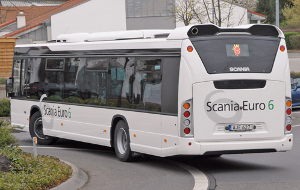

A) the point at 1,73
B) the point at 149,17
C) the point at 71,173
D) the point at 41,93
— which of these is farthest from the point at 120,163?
the point at 149,17

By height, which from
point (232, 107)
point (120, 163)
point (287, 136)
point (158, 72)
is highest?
point (158, 72)

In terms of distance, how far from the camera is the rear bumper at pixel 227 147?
9320 mm

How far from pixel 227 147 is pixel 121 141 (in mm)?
2854

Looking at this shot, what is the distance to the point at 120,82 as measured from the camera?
448 inches

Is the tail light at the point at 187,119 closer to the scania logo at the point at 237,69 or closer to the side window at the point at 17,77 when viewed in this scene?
the scania logo at the point at 237,69

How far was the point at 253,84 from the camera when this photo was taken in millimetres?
9602

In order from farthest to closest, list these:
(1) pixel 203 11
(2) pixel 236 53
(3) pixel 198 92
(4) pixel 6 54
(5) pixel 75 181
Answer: (4) pixel 6 54 < (1) pixel 203 11 < (2) pixel 236 53 < (3) pixel 198 92 < (5) pixel 75 181

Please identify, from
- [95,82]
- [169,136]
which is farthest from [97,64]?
[169,136]

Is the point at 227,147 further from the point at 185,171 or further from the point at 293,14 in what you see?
the point at 293,14

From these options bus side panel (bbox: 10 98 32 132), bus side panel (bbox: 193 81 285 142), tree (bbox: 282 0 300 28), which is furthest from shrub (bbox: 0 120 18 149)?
tree (bbox: 282 0 300 28)

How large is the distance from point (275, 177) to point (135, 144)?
3040 mm

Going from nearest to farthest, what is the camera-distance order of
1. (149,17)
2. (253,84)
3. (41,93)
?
(253,84) → (41,93) → (149,17)

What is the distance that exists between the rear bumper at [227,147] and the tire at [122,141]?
6.40 ft

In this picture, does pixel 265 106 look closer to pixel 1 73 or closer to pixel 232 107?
pixel 232 107
